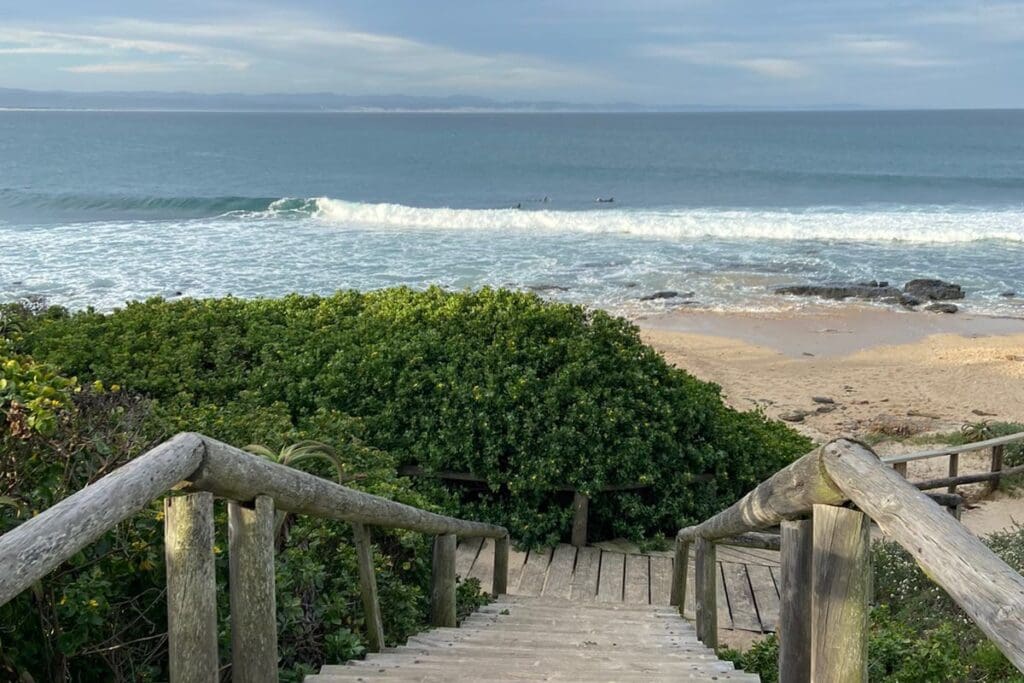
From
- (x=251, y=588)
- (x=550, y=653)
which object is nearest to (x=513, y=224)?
(x=550, y=653)

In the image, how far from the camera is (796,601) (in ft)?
7.95

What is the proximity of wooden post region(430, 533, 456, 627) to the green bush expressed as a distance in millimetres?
3216

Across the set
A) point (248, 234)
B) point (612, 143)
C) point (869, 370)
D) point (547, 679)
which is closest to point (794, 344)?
point (869, 370)

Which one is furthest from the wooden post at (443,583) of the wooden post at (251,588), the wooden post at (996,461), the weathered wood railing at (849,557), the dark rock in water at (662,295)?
the dark rock in water at (662,295)

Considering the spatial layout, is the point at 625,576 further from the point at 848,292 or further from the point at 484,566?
the point at 848,292

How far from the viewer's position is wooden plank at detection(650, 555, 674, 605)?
301 inches

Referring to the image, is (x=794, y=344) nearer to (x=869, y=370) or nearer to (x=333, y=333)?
(x=869, y=370)

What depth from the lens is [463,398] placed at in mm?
8312

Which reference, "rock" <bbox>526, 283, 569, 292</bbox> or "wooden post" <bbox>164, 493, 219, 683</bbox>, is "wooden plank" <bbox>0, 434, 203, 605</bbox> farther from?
"rock" <bbox>526, 283, 569, 292</bbox>

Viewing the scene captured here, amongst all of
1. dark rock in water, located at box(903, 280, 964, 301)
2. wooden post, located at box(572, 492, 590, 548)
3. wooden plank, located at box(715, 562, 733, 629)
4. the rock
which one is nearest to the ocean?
the rock

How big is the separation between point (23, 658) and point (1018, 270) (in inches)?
1244

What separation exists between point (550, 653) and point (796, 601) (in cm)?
172

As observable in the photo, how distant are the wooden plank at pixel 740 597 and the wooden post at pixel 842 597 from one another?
17.2 feet

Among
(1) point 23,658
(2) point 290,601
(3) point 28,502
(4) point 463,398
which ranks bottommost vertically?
(4) point 463,398
